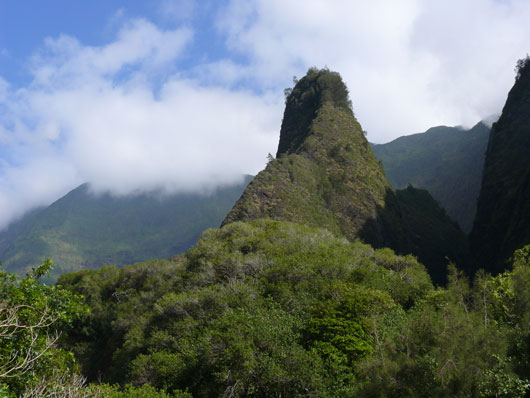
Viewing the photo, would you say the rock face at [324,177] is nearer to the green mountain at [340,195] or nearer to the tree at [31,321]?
the green mountain at [340,195]

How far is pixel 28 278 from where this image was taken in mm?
14719

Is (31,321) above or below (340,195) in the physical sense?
above

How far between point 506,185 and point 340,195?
37.7m

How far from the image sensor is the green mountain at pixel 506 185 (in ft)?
243

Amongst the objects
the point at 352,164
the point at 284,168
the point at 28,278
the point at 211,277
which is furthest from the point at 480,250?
the point at 28,278

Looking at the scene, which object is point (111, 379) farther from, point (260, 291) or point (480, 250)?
point (480, 250)

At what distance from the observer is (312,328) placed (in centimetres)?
2500

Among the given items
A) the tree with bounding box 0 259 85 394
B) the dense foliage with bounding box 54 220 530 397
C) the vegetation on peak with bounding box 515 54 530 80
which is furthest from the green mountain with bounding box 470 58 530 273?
the tree with bounding box 0 259 85 394

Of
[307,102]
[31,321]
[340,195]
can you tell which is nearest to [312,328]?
[31,321]

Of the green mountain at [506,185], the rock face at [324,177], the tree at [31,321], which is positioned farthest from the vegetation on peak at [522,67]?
the tree at [31,321]

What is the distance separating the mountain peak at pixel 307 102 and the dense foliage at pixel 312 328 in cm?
6891

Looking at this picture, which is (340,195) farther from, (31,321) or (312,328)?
(31,321)

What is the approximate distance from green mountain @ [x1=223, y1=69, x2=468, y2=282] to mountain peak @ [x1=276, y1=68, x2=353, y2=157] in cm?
36

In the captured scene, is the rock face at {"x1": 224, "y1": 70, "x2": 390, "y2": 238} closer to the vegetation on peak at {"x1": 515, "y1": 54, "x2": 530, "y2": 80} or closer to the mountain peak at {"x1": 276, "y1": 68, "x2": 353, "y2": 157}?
the mountain peak at {"x1": 276, "y1": 68, "x2": 353, "y2": 157}
